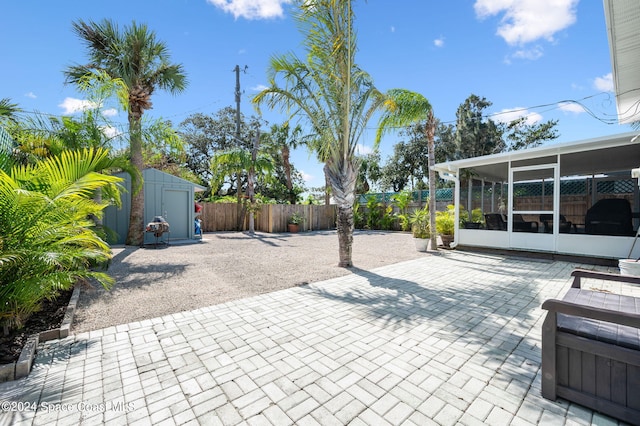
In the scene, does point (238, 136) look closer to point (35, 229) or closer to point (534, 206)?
point (35, 229)

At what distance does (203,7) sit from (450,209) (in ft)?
34.2

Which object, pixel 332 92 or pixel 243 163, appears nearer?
pixel 332 92

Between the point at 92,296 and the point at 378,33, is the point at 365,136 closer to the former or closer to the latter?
the point at 378,33

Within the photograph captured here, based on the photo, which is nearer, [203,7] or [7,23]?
[7,23]

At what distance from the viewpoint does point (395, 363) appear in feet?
7.75

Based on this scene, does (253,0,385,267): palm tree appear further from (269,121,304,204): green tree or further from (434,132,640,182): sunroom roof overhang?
(269,121,304,204): green tree

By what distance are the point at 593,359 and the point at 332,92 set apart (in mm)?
5980

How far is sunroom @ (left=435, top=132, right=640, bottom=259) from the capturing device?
651 centimetres

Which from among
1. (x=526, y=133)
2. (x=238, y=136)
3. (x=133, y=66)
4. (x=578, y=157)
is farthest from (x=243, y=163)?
(x=526, y=133)

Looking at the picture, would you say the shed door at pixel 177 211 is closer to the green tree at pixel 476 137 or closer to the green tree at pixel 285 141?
the green tree at pixel 285 141

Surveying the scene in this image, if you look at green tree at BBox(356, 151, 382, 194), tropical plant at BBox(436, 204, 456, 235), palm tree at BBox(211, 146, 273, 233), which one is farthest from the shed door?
green tree at BBox(356, 151, 382, 194)

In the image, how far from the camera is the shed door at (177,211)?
11531mm

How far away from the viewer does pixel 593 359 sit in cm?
176

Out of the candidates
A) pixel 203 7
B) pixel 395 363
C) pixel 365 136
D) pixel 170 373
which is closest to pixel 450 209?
pixel 365 136
